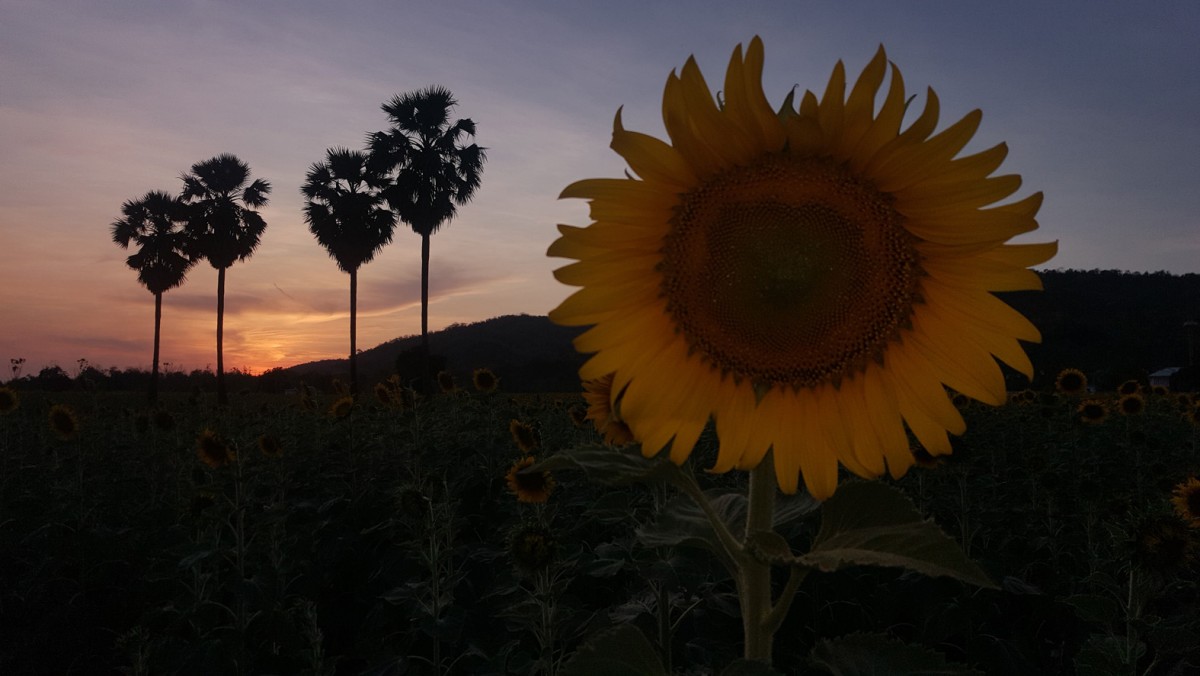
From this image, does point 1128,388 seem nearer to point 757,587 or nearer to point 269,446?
point 269,446

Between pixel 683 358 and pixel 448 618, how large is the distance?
2958 mm

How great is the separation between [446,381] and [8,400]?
16.2 ft

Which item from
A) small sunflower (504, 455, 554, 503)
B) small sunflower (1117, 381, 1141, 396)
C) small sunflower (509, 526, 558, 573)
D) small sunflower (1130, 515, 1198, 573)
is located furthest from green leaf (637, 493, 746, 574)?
small sunflower (1117, 381, 1141, 396)

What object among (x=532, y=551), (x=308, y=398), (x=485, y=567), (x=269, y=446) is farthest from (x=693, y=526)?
(x=308, y=398)

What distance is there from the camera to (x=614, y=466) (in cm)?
120

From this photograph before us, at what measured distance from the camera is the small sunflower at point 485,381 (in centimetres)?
801

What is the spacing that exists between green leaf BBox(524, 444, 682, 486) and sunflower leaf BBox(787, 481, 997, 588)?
0.18 metres

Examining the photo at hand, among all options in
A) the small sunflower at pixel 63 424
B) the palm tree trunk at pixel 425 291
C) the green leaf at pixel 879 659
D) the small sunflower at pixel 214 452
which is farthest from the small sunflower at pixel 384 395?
the palm tree trunk at pixel 425 291

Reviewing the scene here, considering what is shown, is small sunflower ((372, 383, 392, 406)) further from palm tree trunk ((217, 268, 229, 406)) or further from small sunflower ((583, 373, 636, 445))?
palm tree trunk ((217, 268, 229, 406))

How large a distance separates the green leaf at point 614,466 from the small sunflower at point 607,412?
0.10 metres

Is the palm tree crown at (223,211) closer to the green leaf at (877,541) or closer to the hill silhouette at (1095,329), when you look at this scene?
the hill silhouette at (1095,329)

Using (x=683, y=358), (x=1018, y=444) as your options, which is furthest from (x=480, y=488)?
(x=1018, y=444)

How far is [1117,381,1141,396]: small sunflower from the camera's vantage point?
10798 millimetres

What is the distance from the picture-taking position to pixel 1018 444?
9.08 metres
